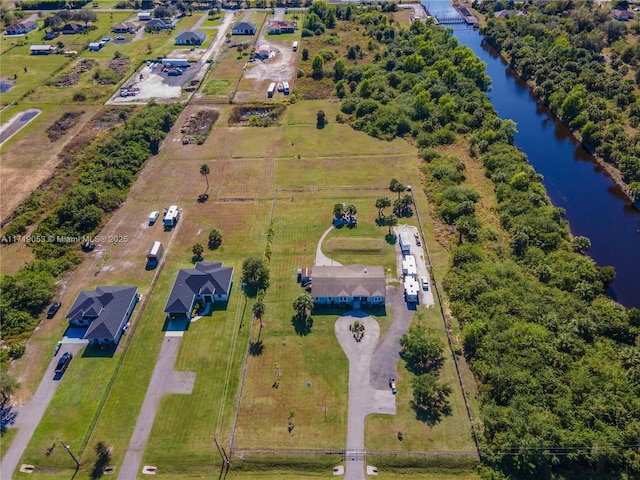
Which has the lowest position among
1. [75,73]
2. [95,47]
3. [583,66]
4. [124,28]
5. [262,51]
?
[75,73]

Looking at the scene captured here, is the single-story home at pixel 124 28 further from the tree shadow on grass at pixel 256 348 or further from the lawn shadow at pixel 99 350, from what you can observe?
the tree shadow on grass at pixel 256 348

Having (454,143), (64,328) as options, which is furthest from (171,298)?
(454,143)

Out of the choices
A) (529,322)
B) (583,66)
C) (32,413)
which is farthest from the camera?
(583,66)

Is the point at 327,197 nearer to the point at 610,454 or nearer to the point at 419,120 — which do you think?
the point at 419,120

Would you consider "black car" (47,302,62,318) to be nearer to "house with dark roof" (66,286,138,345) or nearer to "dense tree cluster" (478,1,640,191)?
"house with dark roof" (66,286,138,345)

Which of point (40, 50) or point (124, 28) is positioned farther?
point (124, 28)

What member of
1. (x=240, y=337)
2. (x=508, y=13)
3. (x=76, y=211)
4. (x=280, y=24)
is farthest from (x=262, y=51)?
(x=240, y=337)

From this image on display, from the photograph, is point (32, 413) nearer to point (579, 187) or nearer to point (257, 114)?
point (257, 114)

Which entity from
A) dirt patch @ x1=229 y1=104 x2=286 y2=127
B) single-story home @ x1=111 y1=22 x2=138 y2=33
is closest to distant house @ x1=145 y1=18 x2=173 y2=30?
single-story home @ x1=111 y1=22 x2=138 y2=33
